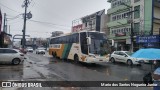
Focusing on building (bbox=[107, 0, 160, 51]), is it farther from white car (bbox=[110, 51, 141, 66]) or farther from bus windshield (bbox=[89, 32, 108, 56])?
bus windshield (bbox=[89, 32, 108, 56])

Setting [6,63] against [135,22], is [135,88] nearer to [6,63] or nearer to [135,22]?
[6,63]

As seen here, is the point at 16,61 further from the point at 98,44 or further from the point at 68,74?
the point at 68,74

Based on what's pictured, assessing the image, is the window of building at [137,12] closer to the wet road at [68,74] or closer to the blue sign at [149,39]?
the blue sign at [149,39]

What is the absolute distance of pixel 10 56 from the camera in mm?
22672

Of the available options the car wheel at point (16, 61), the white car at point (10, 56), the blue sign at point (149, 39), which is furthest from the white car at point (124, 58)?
the car wheel at point (16, 61)

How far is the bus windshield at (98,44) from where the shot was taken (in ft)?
71.6

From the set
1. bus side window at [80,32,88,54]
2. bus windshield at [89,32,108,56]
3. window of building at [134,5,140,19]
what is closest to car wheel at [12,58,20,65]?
bus side window at [80,32,88,54]

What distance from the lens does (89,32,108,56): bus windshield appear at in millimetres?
21820

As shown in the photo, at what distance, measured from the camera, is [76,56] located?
24953 millimetres

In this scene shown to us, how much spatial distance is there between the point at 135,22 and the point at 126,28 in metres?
2.86

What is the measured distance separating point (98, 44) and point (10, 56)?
8.80 metres

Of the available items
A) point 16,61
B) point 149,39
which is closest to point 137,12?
point 149,39

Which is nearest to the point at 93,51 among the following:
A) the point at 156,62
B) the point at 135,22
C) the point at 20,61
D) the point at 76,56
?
the point at 76,56

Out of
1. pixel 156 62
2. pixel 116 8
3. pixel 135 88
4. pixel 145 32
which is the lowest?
pixel 135 88
